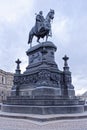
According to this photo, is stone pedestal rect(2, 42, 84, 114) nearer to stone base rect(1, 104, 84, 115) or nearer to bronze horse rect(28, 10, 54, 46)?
stone base rect(1, 104, 84, 115)

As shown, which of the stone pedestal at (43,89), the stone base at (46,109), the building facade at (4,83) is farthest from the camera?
the building facade at (4,83)

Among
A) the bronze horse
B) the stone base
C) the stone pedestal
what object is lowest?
the stone base

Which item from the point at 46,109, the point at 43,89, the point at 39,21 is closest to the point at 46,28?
the point at 39,21

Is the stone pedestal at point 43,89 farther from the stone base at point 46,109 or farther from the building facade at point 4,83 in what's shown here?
the building facade at point 4,83

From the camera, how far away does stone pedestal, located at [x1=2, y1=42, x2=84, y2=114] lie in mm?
12617

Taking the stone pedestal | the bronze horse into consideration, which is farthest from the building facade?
the bronze horse

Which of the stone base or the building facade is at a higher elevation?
the building facade

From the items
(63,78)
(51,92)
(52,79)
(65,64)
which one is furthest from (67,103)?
(65,64)

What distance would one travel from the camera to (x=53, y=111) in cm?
1210

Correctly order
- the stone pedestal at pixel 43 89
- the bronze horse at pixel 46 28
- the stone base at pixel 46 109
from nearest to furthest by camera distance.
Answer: the stone base at pixel 46 109 → the stone pedestal at pixel 43 89 → the bronze horse at pixel 46 28

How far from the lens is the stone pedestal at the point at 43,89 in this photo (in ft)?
41.4

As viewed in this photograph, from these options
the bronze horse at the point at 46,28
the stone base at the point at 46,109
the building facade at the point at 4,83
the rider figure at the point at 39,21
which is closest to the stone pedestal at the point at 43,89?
the stone base at the point at 46,109

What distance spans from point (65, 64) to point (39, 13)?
205 inches

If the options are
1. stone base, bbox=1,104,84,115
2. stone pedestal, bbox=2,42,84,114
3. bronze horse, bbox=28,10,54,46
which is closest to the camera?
stone base, bbox=1,104,84,115
